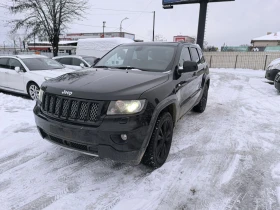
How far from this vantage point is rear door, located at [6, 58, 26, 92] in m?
7.19

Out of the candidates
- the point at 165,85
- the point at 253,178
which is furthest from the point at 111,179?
the point at 253,178

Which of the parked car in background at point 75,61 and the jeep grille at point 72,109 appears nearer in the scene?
the jeep grille at point 72,109

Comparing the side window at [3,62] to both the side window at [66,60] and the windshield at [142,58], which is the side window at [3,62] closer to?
the side window at [66,60]

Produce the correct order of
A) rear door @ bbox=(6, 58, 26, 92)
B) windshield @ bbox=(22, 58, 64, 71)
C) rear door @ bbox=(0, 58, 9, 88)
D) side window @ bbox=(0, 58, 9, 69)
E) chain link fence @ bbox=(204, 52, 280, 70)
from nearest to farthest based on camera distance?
rear door @ bbox=(6, 58, 26, 92), windshield @ bbox=(22, 58, 64, 71), rear door @ bbox=(0, 58, 9, 88), side window @ bbox=(0, 58, 9, 69), chain link fence @ bbox=(204, 52, 280, 70)

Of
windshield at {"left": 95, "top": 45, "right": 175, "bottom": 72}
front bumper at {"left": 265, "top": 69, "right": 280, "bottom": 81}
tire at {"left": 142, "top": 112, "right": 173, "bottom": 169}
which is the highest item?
windshield at {"left": 95, "top": 45, "right": 175, "bottom": 72}

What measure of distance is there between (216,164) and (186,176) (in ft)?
2.05

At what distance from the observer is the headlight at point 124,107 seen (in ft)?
8.17

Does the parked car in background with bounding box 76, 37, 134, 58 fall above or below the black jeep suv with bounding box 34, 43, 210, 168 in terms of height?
above

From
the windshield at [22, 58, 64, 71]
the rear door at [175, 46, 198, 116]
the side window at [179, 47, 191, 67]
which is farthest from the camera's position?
the windshield at [22, 58, 64, 71]

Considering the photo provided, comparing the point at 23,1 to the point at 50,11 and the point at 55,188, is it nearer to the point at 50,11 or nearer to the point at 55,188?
the point at 50,11

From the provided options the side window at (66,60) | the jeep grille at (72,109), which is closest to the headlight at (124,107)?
the jeep grille at (72,109)

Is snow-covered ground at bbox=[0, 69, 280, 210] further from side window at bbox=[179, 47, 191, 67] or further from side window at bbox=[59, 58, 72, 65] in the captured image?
side window at bbox=[59, 58, 72, 65]

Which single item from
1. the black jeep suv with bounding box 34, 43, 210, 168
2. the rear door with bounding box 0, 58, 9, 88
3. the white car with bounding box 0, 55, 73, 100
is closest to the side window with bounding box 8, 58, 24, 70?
the white car with bounding box 0, 55, 73, 100

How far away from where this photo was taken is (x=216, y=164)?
3312mm
